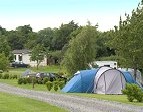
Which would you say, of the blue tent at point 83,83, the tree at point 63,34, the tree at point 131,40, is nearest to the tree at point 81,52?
the tree at point 131,40

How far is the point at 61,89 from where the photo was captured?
35.2 meters

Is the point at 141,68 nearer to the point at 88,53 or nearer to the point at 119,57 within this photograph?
the point at 119,57

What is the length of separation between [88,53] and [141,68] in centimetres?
992

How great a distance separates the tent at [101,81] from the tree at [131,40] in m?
2.57

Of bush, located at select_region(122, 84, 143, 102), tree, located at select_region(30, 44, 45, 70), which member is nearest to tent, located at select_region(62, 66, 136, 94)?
bush, located at select_region(122, 84, 143, 102)

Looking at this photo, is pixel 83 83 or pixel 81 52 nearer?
pixel 83 83

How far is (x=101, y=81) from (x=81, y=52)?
496 inches

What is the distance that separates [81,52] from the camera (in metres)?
45.6

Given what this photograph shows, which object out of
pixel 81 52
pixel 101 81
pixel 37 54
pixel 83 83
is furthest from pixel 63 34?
pixel 101 81

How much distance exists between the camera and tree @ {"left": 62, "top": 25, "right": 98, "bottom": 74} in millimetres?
45312

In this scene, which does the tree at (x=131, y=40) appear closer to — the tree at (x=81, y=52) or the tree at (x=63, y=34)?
the tree at (x=81, y=52)

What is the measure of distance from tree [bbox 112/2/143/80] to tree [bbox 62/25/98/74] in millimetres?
8640

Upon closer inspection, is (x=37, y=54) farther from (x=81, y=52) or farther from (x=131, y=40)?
(x=131, y=40)

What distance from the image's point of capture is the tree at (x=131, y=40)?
3503 centimetres
